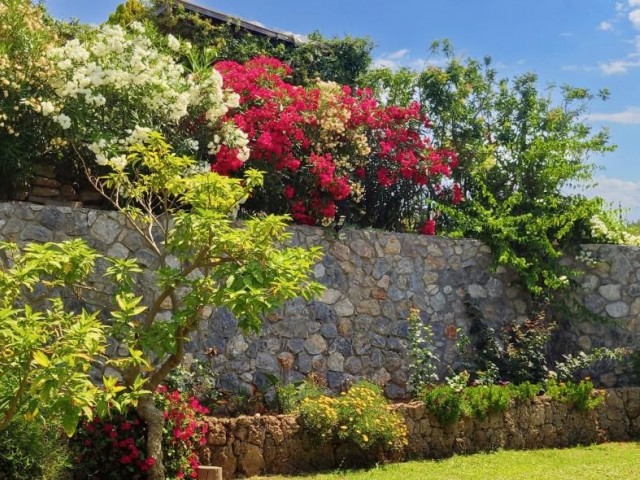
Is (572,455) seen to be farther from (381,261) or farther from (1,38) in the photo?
(1,38)

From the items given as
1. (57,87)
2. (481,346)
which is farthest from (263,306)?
(481,346)

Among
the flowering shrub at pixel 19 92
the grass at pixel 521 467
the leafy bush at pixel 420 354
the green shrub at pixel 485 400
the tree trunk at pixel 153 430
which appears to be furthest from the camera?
the leafy bush at pixel 420 354

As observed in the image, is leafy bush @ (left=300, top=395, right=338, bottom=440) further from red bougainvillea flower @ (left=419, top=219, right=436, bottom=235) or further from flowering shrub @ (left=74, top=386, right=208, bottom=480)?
red bougainvillea flower @ (left=419, top=219, right=436, bottom=235)

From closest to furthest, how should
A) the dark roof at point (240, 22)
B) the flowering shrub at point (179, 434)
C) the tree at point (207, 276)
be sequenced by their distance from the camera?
1. the tree at point (207, 276)
2. the flowering shrub at point (179, 434)
3. the dark roof at point (240, 22)

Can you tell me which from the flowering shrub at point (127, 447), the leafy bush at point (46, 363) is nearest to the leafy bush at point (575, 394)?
the flowering shrub at point (127, 447)

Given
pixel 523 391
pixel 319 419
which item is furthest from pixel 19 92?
pixel 523 391

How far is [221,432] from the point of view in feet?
27.7

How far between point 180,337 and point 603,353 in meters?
7.63

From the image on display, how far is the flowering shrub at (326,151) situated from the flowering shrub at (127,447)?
3.55m

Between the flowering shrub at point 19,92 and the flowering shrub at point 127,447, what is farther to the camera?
the flowering shrub at point 19,92

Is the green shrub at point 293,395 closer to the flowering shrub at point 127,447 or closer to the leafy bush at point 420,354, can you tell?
the leafy bush at point 420,354

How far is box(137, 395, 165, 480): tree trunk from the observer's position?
23.4 feet

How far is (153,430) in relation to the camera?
716cm

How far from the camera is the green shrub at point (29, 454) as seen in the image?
6.36 metres
